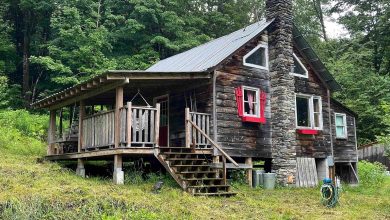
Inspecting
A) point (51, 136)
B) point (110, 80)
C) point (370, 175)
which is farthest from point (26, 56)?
point (370, 175)

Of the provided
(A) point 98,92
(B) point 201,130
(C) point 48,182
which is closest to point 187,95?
(B) point 201,130

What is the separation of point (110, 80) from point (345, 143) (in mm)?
12839

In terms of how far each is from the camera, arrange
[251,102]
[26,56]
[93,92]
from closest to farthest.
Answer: [93,92]
[251,102]
[26,56]

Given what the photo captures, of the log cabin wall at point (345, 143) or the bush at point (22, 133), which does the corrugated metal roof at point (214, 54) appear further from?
the bush at point (22, 133)

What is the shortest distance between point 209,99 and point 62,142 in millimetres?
5905

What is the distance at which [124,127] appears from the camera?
12.3m

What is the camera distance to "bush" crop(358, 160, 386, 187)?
64.3 ft

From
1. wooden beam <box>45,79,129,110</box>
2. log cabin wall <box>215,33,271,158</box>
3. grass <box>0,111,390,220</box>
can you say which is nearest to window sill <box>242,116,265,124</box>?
log cabin wall <box>215,33,271,158</box>

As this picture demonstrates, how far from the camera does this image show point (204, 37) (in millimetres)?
30859

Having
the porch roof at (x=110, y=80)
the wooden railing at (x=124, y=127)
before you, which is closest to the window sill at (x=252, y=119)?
the porch roof at (x=110, y=80)

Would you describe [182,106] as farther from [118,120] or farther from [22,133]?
[22,133]

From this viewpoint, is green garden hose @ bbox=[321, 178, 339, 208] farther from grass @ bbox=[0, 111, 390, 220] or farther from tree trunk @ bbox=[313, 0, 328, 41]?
tree trunk @ bbox=[313, 0, 328, 41]

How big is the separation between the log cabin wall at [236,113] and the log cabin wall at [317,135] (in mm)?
1901

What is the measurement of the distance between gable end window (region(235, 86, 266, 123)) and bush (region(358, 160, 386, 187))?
7030mm
